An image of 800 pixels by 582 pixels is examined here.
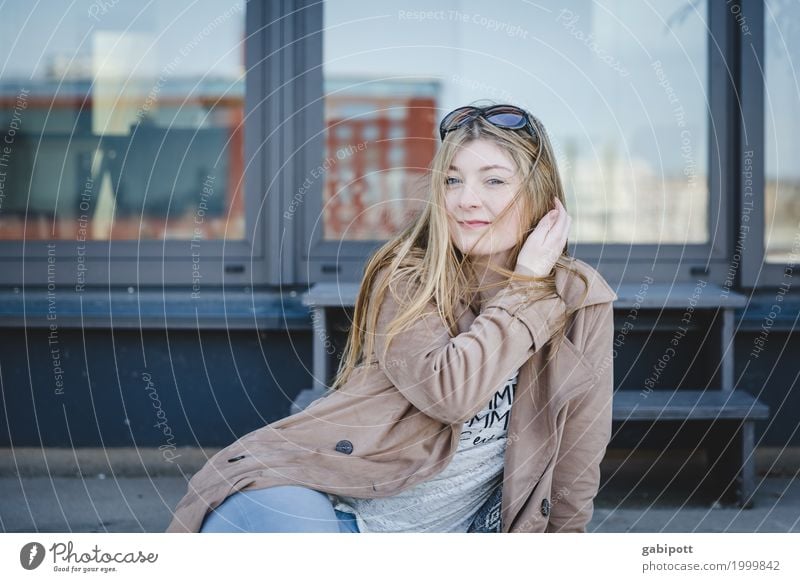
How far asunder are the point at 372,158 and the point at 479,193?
232 centimetres

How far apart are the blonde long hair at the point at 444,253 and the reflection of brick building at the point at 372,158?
2.16m

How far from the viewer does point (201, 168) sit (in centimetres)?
455

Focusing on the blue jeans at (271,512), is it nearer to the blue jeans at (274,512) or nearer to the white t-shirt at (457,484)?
the blue jeans at (274,512)

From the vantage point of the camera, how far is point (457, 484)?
2.29 meters

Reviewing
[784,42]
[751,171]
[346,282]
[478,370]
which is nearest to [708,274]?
[751,171]

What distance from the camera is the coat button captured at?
2.20m

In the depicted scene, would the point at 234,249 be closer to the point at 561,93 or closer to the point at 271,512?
the point at 561,93

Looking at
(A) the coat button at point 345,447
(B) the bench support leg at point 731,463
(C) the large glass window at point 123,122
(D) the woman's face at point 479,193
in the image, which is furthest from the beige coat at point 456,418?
(C) the large glass window at point 123,122

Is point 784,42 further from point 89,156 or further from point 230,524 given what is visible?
point 230,524

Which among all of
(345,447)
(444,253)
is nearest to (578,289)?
(444,253)

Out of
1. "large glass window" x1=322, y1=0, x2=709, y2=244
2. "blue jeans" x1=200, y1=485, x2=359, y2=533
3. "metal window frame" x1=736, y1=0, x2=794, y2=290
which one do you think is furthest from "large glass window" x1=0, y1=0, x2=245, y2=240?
"blue jeans" x1=200, y1=485, x2=359, y2=533

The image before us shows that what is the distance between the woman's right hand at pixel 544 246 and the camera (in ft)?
7.44

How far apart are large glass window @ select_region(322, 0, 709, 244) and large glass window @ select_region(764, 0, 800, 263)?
0.86 feet
